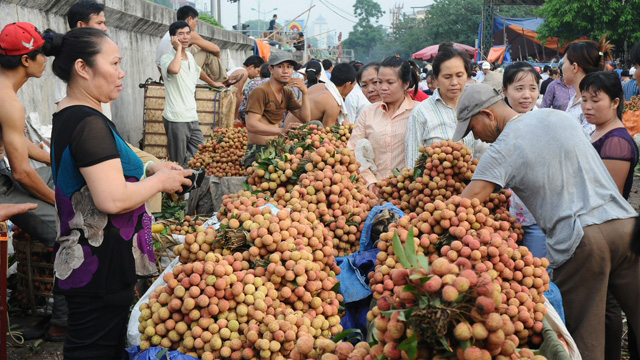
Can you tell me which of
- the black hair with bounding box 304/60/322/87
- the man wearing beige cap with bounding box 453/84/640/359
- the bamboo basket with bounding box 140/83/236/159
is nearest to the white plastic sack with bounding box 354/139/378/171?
the man wearing beige cap with bounding box 453/84/640/359

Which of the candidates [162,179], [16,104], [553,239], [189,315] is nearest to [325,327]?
[189,315]

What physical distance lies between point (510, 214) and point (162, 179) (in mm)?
1780

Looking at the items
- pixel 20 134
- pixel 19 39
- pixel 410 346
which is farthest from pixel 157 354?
pixel 19 39

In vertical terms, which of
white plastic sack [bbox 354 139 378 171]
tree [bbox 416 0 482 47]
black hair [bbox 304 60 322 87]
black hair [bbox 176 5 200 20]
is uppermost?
tree [bbox 416 0 482 47]

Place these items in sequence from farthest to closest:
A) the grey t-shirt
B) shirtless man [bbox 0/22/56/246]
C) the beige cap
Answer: shirtless man [bbox 0/22/56/246] → the beige cap → the grey t-shirt

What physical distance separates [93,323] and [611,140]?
2945mm

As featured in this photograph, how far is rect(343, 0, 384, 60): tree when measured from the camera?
11006 cm

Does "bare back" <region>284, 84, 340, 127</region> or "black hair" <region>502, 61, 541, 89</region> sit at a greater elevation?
"black hair" <region>502, 61, 541, 89</region>

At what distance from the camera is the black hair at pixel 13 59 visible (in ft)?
10.7

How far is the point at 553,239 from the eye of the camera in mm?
2613

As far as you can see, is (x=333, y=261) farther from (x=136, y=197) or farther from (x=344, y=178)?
(x=136, y=197)

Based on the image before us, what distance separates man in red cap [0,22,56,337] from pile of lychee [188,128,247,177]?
224 cm

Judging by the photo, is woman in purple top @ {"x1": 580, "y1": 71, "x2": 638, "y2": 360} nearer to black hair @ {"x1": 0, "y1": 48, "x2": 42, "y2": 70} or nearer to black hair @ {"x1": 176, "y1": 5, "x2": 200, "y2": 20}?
black hair @ {"x1": 0, "y1": 48, "x2": 42, "y2": 70}

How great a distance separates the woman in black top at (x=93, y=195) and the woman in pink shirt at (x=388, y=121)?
2051mm
